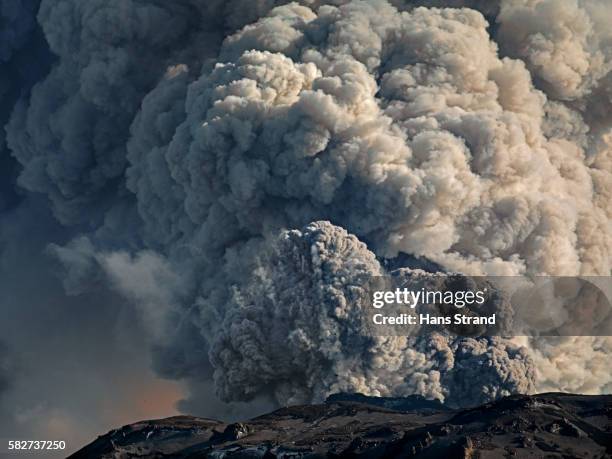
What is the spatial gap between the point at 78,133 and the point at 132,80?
302cm

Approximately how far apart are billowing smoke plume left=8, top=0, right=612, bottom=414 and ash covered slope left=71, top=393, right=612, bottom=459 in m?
2.22

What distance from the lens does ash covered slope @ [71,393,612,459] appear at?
3953 cm

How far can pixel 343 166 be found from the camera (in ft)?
161

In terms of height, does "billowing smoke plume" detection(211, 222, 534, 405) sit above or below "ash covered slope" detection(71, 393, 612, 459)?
above

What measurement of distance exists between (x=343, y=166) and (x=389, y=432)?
10545 mm

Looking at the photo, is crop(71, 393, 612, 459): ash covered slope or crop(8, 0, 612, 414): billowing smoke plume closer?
crop(71, 393, 612, 459): ash covered slope

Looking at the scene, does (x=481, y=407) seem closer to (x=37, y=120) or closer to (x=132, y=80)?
(x=132, y=80)

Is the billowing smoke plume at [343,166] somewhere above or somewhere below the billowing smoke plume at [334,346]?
above

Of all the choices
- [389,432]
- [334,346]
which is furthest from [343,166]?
[389,432]

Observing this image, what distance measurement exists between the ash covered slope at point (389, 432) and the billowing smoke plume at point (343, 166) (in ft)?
7.29

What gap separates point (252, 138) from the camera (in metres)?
50.0

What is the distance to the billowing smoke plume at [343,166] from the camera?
47.5 metres

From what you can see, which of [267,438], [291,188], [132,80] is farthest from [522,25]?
[267,438]

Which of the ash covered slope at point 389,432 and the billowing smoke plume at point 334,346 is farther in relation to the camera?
the billowing smoke plume at point 334,346
